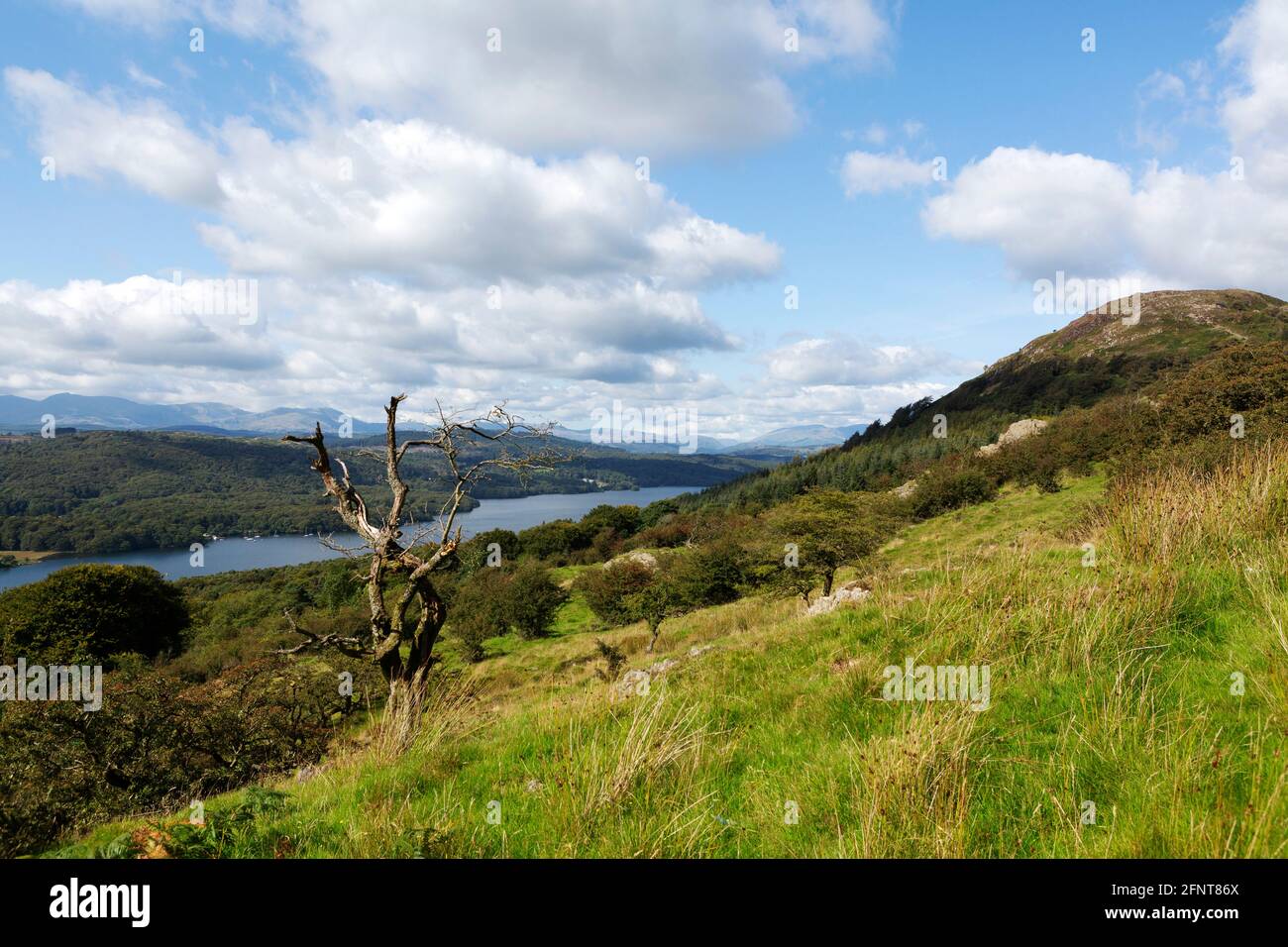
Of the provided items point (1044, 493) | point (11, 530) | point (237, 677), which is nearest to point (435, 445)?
point (237, 677)

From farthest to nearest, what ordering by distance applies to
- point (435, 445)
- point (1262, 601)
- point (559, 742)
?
point (435, 445)
point (1262, 601)
point (559, 742)

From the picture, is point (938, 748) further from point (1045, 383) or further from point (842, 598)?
point (1045, 383)

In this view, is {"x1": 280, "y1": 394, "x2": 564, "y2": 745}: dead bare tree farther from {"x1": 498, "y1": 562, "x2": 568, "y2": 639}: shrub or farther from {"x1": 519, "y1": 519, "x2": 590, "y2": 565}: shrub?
{"x1": 519, "y1": 519, "x2": 590, "y2": 565}: shrub

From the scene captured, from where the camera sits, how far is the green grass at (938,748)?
294cm

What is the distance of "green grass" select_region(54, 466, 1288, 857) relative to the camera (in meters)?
2.94

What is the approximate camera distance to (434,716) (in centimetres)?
674

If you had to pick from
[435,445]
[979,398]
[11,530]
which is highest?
[979,398]

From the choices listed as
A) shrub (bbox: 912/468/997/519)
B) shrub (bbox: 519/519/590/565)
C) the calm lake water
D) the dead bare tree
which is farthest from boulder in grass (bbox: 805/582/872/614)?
the calm lake water

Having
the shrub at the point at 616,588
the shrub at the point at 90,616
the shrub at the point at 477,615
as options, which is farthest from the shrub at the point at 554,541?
the shrub at the point at 90,616

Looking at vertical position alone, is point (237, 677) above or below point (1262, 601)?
below

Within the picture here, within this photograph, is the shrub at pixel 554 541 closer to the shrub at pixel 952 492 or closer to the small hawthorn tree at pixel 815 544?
the shrub at pixel 952 492
